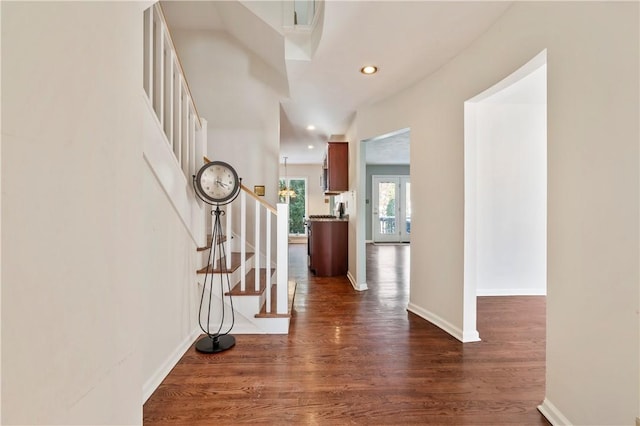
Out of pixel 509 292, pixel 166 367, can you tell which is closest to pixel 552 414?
pixel 166 367

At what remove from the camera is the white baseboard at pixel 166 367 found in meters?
1.65

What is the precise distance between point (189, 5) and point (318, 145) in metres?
3.63

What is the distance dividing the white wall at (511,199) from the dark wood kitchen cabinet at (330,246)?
6.60 ft

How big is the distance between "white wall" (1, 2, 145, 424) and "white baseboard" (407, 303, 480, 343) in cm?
233

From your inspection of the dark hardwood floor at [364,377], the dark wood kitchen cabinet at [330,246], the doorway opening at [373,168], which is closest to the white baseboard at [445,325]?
the dark hardwood floor at [364,377]

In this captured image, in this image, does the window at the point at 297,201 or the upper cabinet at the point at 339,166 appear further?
the window at the point at 297,201

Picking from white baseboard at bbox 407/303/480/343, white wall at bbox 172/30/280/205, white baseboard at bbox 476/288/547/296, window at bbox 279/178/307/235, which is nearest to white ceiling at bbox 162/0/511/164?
white wall at bbox 172/30/280/205

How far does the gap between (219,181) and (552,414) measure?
262 cm

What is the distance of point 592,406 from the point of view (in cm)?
129

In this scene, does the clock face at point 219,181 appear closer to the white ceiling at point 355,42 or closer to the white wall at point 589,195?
the white ceiling at point 355,42

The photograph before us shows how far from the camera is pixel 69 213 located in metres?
0.82

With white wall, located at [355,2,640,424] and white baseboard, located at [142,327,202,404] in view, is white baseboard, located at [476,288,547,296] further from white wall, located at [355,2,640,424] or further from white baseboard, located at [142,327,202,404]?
white baseboard, located at [142,327,202,404]

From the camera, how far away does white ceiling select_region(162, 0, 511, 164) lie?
1880mm

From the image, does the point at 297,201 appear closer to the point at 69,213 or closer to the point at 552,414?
the point at 552,414
